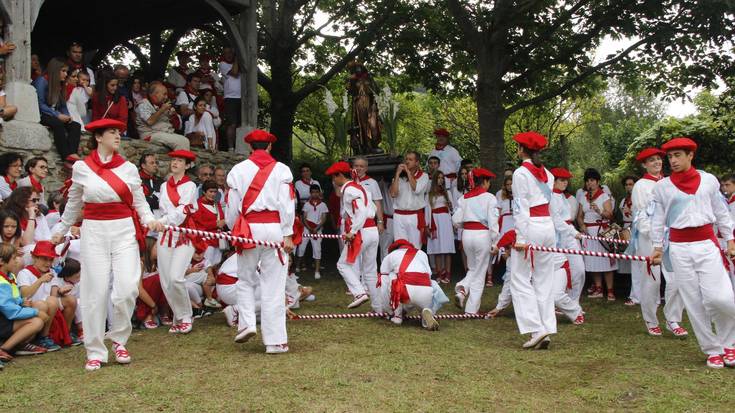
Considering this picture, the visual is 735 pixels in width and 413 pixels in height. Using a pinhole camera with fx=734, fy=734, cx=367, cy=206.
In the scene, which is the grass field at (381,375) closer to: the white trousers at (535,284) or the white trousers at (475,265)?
the white trousers at (535,284)

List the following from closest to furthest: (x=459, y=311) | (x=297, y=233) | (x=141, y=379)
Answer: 1. (x=141, y=379)
2. (x=297, y=233)
3. (x=459, y=311)

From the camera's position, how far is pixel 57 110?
10297 mm

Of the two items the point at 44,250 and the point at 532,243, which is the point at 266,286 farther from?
the point at 532,243

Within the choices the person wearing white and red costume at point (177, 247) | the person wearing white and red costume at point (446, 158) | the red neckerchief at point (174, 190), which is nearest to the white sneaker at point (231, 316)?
the person wearing white and red costume at point (177, 247)

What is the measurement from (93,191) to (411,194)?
635cm

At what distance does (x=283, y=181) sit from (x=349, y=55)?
10.9 meters

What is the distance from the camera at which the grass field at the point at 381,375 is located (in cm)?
480

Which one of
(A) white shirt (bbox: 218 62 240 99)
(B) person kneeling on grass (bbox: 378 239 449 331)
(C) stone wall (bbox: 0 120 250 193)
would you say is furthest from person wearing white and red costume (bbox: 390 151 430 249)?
(A) white shirt (bbox: 218 62 240 99)

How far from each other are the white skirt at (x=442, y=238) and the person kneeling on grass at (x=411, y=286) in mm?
3970

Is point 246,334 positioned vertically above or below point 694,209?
below

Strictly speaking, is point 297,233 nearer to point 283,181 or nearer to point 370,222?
point 283,181

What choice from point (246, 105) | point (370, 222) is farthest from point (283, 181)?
point (246, 105)

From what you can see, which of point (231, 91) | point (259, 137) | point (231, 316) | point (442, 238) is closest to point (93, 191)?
point (259, 137)

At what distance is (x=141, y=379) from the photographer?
5434 mm
